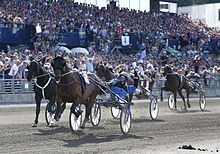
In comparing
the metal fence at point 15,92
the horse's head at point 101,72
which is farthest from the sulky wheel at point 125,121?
the metal fence at point 15,92

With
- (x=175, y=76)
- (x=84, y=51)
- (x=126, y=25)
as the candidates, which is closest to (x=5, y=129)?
(x=175, y=76)

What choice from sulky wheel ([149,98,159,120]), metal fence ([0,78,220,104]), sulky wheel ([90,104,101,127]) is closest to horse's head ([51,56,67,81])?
sulky wheel ([90,104,101,127])

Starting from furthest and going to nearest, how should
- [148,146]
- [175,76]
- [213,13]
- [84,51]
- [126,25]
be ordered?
1. [213,13]
2. [126,25]
3. [84,51]
4. [175,76]
5. [148,146]

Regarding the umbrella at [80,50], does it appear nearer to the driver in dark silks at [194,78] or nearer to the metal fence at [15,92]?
the metal fence at [15,92]

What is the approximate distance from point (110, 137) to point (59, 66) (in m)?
2.04

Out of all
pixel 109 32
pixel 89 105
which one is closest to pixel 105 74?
pixel 89 105

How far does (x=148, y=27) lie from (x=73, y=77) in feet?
94.5

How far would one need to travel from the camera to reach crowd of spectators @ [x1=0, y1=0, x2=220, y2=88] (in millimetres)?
26581

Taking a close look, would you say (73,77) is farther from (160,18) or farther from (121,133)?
(160,18)

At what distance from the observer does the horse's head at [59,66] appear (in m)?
12.5

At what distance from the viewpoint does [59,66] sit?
12.5 metres

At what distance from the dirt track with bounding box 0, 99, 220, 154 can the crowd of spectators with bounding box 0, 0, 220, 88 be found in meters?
7.75

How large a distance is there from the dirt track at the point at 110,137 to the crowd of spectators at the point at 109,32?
7.75 meters

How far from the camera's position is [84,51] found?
31109 millimetres
